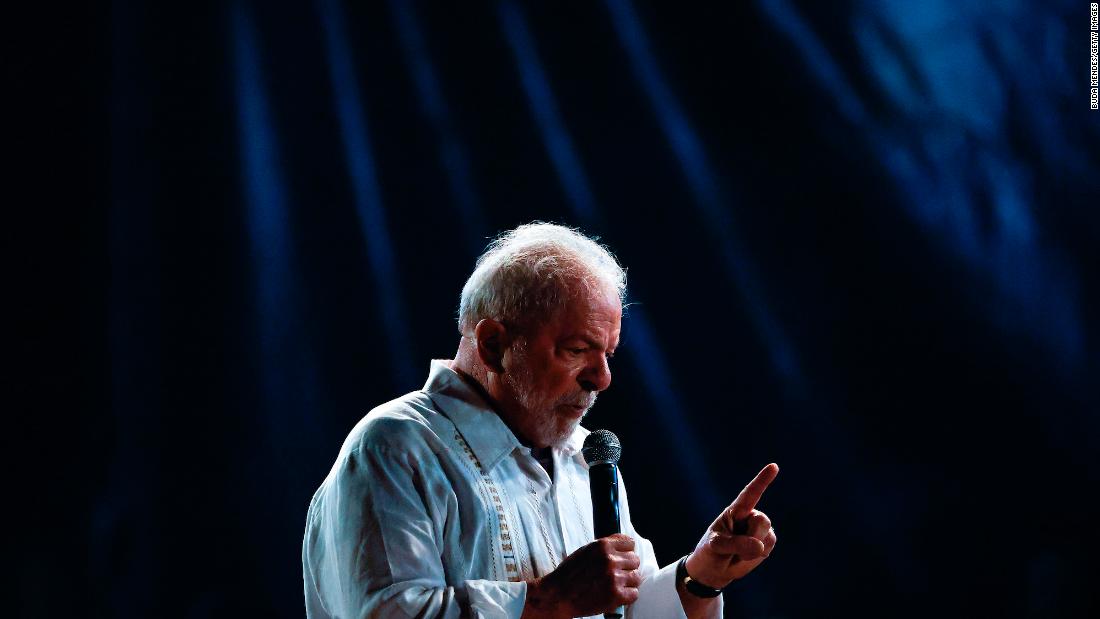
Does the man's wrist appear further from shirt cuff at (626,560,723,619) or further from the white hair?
the white hair

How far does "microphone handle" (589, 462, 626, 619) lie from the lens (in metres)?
1.64

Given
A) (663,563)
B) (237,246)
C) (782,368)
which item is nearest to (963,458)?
(782,368)

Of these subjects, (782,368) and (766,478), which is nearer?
(766,478)

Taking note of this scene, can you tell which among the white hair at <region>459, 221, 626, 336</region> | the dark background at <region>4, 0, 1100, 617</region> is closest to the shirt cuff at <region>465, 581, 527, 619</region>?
the white hair at <region>459, 221, 626, 336</region>

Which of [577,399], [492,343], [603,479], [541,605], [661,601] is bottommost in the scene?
[661,601]

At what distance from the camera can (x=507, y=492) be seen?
67.7 inches

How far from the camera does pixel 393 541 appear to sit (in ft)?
4.92

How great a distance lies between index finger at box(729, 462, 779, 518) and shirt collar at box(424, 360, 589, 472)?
381 millimetres

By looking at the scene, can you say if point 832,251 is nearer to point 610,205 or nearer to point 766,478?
point 610,205

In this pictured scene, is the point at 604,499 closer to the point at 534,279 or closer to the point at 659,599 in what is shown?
the point at 659,599

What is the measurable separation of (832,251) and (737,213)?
0.35 m

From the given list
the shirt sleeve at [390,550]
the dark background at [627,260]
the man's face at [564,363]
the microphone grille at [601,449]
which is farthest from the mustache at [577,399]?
the dark background at [627,260]

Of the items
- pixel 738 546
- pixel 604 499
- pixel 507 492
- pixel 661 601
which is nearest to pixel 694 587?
pixel 661 601

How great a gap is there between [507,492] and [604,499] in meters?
0.19
